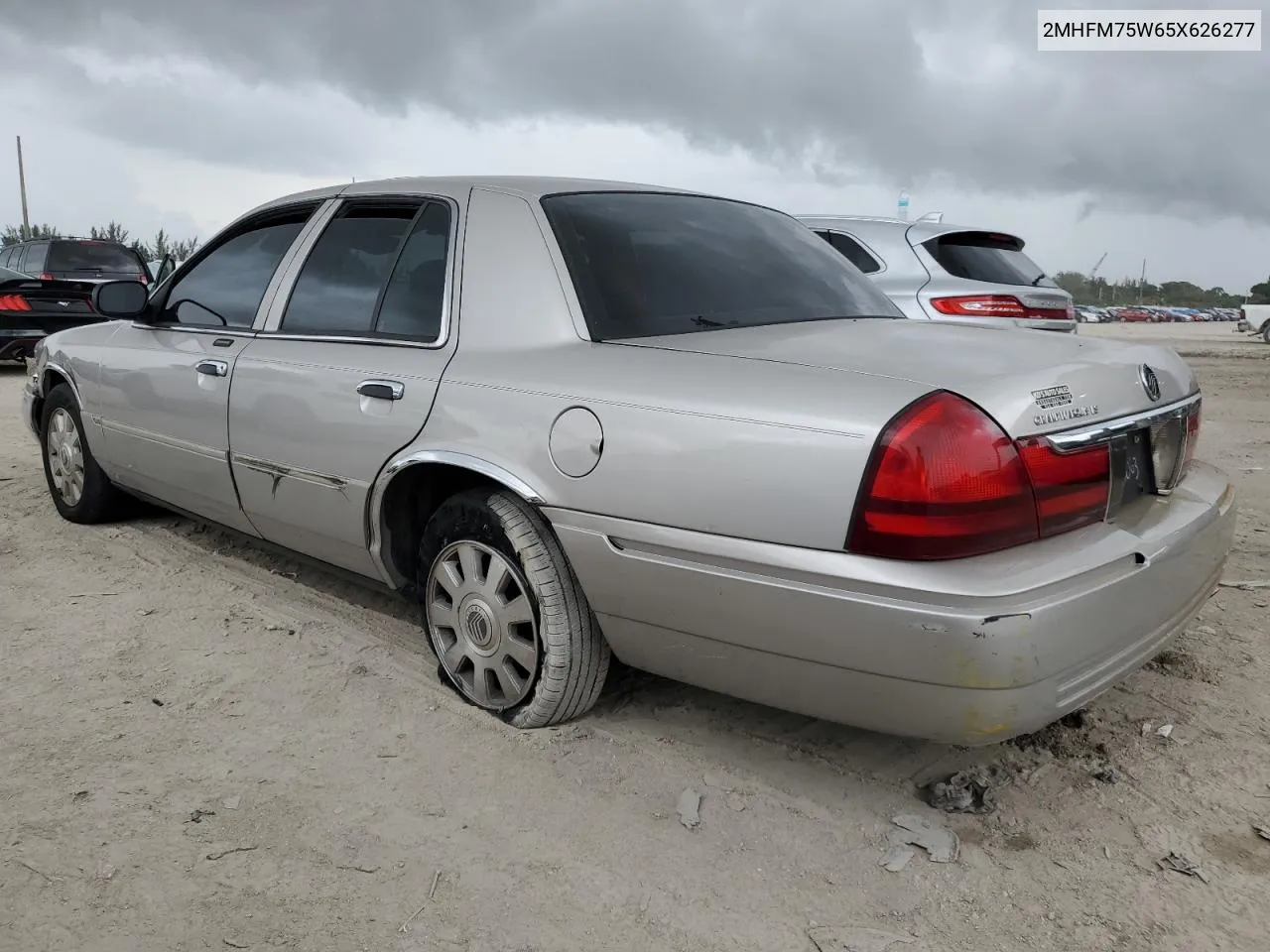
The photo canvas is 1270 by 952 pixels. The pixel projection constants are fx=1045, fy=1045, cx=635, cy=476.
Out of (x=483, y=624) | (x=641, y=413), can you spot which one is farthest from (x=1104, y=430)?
(x=483, y=624)

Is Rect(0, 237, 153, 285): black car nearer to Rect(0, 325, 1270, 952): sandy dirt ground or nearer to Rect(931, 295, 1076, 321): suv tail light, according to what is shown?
Rect(931, 295, 1076, 321): suv tail light

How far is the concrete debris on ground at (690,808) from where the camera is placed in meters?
2.45

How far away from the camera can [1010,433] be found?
2.10 metres

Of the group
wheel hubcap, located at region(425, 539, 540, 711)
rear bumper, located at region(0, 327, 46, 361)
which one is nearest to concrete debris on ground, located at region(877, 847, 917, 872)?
wheel hubcap, located at region(425, 539, 540, 711)

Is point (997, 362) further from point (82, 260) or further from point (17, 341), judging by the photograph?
point (82, 260)

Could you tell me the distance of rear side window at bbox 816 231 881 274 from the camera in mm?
6518

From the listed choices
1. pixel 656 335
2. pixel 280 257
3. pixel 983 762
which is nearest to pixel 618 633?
pixel 656 335

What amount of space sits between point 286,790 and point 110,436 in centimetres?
248

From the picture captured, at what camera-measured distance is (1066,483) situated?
219 centimetres

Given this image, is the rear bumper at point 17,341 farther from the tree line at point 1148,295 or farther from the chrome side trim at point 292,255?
the tree line at point 1148,295

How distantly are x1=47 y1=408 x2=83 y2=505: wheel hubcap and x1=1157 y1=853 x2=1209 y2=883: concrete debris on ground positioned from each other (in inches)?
181

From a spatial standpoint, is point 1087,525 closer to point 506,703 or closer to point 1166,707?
point 1166,707

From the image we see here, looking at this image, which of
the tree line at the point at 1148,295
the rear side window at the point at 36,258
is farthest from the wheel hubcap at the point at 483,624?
the tree line at the point at 1148,295

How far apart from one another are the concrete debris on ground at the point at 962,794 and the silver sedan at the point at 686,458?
1.20 feet
